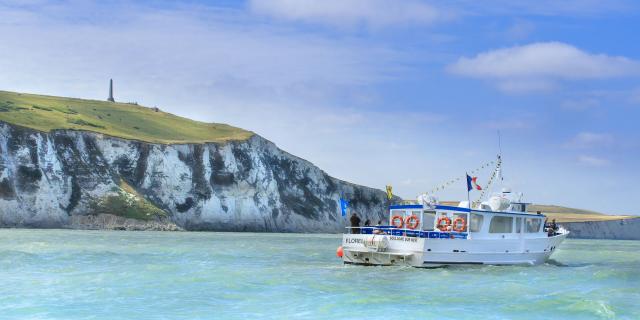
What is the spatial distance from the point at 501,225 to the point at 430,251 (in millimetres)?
6229

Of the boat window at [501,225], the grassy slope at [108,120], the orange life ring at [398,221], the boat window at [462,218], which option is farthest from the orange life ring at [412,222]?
the grassy slope at [108,120]

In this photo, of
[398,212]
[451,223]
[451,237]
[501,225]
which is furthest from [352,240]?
[501,225]

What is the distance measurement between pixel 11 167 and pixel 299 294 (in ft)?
279

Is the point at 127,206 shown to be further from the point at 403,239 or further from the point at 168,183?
the point at 403,239

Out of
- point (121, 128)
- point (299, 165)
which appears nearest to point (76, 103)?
point (121, 128)

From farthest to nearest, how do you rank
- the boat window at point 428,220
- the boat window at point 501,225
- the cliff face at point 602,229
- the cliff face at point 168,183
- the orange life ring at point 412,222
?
the cliff face at point 602,229, the cliff face at point 168,183, the boat window at point 428,220, the boat window at point 501,225, the orange life ring at point 412,222

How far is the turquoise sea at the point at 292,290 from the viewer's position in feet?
93.2

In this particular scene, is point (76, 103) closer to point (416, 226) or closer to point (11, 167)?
point (11, 167)

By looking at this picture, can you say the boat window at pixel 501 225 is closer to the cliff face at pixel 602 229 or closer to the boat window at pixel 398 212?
the boat window at pixel 398 212

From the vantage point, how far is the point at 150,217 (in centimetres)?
11462

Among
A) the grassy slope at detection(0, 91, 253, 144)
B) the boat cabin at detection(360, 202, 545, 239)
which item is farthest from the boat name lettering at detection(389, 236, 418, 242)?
the grassy slope at detection(0, 91, 253, 144)

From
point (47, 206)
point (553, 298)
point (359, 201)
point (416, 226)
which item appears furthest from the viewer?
point (359, 201)

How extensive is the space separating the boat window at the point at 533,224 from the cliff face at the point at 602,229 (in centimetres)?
13632

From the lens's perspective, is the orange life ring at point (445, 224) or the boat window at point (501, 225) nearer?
the orange life ring at point (445, 224)
